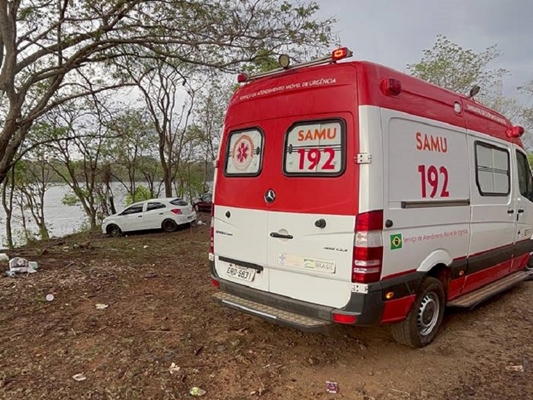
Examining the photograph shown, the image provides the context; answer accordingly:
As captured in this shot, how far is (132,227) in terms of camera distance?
13.9 m

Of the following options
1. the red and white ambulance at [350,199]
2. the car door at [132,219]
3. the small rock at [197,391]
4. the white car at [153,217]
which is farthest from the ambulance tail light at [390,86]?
the car door at [132,219]

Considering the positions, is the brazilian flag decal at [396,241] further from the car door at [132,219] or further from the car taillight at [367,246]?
the car door at [132,219]

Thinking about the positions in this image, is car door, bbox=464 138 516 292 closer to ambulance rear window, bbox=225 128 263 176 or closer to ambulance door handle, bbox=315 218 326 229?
ambulance door handle, bbox=315 218 326 229

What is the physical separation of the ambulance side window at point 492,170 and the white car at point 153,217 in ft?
35.9

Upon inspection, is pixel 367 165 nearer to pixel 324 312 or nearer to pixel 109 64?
pixel 324 312

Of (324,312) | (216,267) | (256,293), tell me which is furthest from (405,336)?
(216,267)

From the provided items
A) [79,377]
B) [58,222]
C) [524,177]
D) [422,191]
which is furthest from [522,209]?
[58,222]

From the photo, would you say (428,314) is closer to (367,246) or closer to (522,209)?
(367,246)

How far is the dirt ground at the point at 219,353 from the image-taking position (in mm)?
2684

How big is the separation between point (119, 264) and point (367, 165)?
17.6 ft

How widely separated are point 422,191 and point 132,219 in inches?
500

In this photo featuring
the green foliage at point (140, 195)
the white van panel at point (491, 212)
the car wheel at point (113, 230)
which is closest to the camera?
the white van panel at point (491, 212)

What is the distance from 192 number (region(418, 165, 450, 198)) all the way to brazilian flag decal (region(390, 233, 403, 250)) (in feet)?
1.64

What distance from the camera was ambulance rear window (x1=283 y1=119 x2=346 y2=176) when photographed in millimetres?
2795
